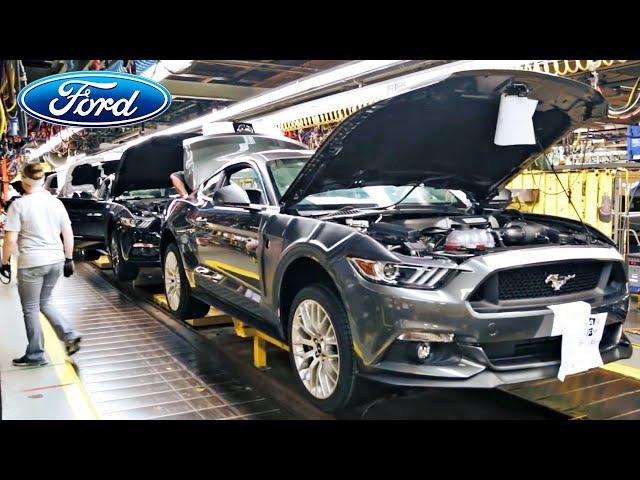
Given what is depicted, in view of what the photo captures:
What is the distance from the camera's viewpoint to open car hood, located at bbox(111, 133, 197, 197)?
6664 millimetres

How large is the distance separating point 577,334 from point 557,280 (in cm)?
27

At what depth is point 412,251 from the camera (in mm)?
2768

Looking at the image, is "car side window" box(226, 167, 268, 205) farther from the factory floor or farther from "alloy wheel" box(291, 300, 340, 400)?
the factory floor

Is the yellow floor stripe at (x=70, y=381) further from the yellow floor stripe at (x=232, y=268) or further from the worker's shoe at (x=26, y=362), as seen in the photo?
the yellow floor stripe at (x=232, y=268)

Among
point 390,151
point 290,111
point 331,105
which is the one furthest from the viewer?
point 290,111

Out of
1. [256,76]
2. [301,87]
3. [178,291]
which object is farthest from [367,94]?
[178,291]

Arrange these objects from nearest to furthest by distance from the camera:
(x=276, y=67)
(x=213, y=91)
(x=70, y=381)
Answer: (x=70, y=381) → (x=276, y=67) → (x=213, y=91)

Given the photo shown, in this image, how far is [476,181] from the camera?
14.0ft

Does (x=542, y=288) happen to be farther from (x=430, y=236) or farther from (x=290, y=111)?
(x=290, y=111)

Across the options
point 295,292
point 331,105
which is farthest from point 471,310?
point 331,105

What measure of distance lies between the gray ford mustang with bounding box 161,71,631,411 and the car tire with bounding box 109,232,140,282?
2610 millimetres

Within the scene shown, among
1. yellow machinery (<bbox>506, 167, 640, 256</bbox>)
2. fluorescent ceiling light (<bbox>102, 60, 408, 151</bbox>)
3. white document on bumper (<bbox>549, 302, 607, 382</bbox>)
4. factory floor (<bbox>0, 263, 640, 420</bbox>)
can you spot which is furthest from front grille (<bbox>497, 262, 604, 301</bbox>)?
yellow machinery (<bbox>506, 167, 640, 256</bbox>)

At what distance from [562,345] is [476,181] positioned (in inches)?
70.6

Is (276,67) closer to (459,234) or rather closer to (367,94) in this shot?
Result: (367,94)
